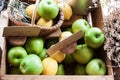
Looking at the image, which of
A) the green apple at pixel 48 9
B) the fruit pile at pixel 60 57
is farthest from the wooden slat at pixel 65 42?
the green apple at pixel 48 9

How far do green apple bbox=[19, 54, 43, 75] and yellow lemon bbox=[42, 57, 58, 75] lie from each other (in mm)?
31

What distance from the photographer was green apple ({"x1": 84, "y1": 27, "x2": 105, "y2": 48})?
43.9 inches

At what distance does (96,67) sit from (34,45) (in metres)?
0.25

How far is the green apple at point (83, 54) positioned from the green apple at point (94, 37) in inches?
1.2

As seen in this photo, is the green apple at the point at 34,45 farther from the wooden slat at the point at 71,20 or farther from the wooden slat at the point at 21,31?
the wooden slat at the point at 71,20

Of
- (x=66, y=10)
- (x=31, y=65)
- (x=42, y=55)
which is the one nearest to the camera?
(x=31, y=65)

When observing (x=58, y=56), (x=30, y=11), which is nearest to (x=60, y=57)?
(x=58, y=56)

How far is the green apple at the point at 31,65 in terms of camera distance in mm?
1049

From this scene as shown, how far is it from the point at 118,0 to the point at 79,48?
254 mm

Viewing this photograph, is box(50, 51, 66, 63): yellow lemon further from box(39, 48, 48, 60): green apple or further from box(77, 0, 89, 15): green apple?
box(77, 0, 89, 15): green apple

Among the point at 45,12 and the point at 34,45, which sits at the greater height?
the point at 45,12

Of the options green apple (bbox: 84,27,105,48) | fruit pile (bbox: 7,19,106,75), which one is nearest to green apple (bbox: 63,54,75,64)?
fruit pile (bbox: 7,19,106,75)

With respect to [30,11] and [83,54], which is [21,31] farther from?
[83,54]

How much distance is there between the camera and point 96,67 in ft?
3.57
